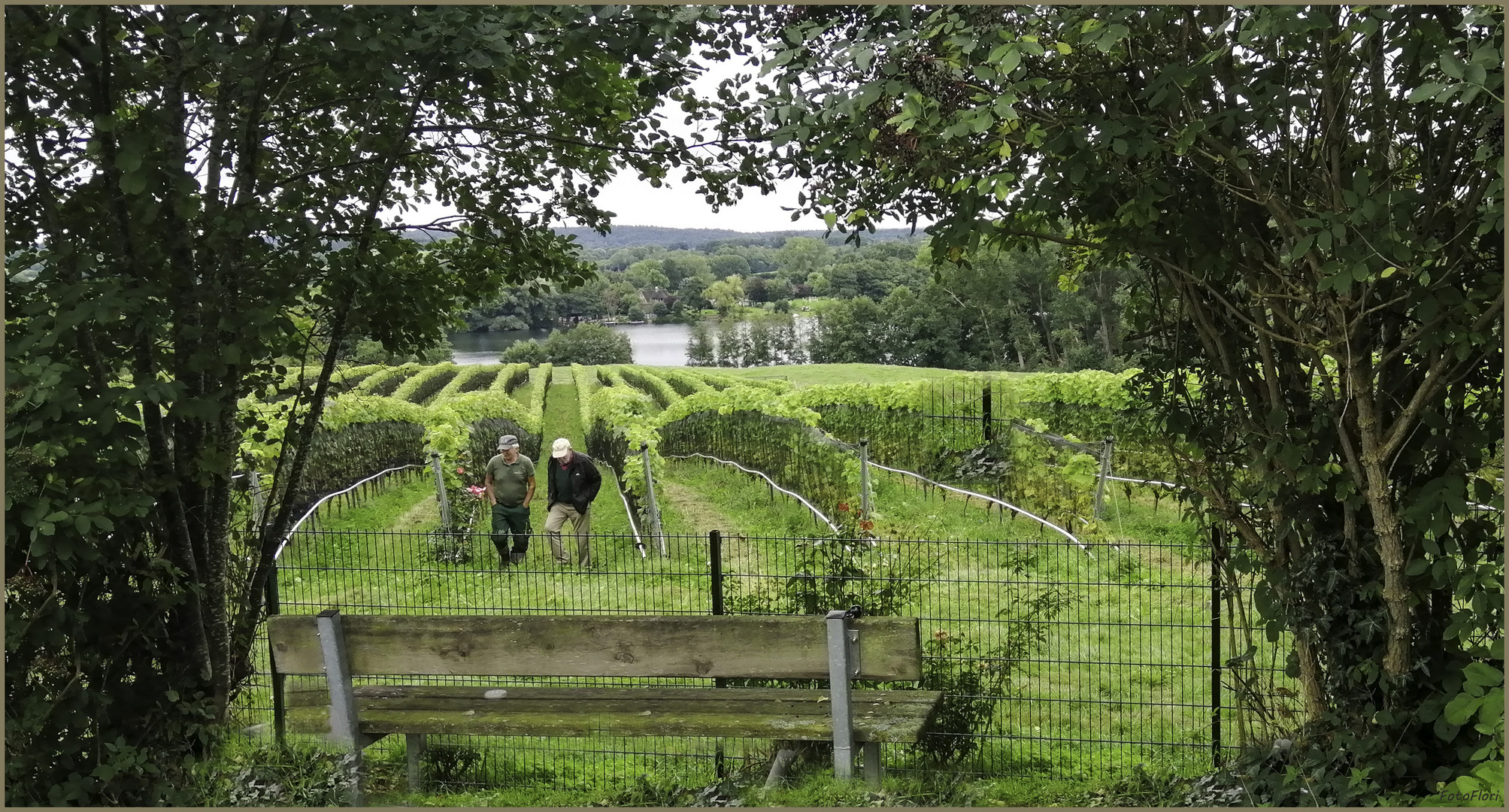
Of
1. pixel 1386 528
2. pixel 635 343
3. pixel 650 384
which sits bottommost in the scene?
pixel 1386 528

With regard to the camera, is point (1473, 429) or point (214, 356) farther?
point (214, 356)

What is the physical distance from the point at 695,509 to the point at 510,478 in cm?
526

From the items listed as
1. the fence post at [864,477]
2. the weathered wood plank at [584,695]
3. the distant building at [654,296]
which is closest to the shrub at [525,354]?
the distant building at [654,296]

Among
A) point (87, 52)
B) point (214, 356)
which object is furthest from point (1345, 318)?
point (87, 52)

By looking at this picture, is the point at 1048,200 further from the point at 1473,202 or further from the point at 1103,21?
the point at 1473,202

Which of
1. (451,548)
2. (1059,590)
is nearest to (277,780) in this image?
(1059,590)

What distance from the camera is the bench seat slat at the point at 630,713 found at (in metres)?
3.93

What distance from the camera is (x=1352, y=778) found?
11.1ft

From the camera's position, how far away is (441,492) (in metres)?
11.8

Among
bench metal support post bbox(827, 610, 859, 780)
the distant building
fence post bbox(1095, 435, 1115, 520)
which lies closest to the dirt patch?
fence post bbox(1095, 435, 1115, 520)

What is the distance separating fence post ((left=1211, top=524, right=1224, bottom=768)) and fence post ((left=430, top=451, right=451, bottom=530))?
8.56 metres

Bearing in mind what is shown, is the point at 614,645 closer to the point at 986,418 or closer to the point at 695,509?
the point at 695,509

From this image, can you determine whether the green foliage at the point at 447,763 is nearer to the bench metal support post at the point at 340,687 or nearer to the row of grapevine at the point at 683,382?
the bench metal support post at the point at 340,687

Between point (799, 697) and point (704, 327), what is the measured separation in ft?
86.9
